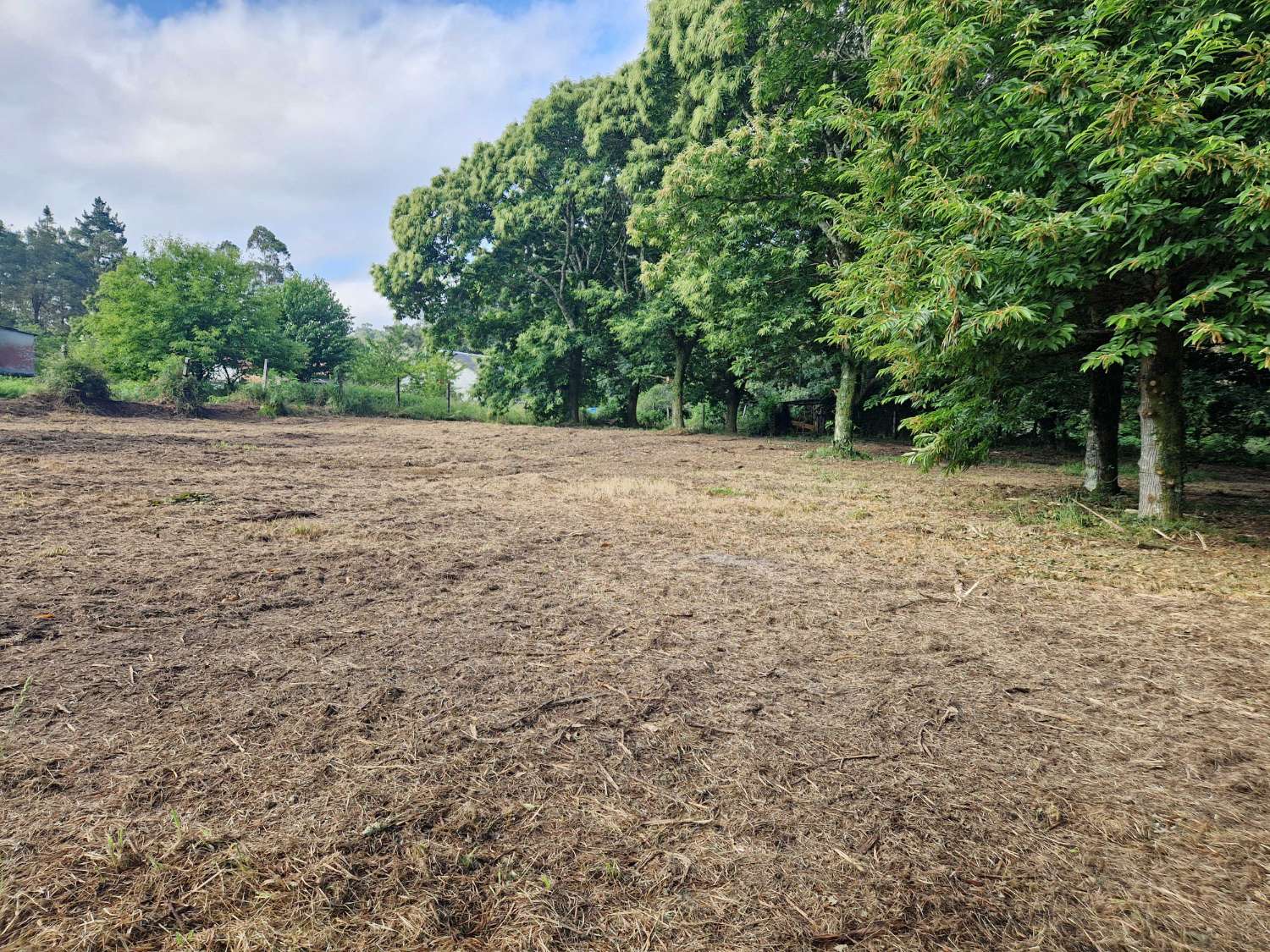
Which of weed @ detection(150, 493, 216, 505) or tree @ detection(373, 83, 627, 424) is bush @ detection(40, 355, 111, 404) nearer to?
tree @ detection(373, 83, 627, 424)

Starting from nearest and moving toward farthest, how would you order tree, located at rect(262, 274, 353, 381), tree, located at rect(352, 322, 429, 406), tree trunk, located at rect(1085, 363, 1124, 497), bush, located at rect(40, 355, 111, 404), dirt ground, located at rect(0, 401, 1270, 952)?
dirt ground, located at rect(0, 401, 1270, 952), tree trunk, located at rect(1085, 363, 1124, 497), bush, located at rect(40, 355, 111, 404), tree, located at rect(352, 322, 429, 406), tree, located at rect(262, 274, 353, 381)

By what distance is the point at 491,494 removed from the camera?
7.56m

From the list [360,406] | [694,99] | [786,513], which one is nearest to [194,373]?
[360,406]

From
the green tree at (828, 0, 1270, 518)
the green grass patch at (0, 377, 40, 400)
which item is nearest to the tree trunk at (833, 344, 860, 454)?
the green tree at (828, 0, 1270, 518)

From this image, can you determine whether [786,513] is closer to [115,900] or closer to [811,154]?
[115,900]

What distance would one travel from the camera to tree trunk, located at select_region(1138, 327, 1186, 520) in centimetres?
584

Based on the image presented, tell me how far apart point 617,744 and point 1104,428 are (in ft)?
27.8

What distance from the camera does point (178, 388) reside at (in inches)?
762

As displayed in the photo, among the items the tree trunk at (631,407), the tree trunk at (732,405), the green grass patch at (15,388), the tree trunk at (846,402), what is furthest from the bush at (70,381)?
the tree trunk at (846,402)

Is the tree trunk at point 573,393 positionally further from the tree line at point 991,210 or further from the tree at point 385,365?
the tree line at point 991,210

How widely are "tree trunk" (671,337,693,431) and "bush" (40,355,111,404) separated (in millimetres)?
18024

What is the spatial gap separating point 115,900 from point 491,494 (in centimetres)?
623

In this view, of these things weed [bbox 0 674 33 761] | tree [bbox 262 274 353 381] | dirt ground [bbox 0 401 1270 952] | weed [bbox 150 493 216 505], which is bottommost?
dirt ground [bbox 0 401 1270 952]

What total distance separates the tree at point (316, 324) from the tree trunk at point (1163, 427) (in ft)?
125
